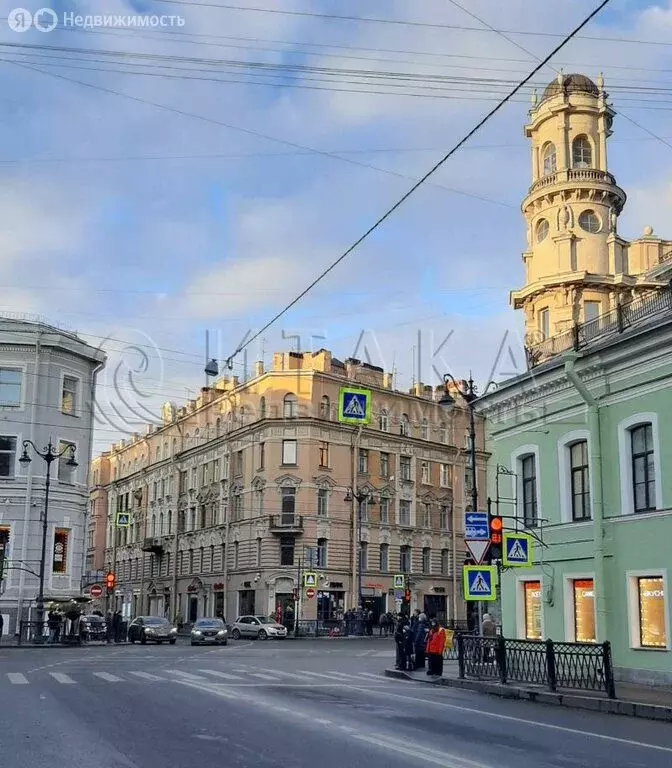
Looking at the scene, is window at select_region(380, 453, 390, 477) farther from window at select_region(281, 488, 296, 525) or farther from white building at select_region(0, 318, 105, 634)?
white building at select_region(0, 318, 105, 634)

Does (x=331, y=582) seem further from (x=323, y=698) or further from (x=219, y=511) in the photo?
(x=323, y=698)

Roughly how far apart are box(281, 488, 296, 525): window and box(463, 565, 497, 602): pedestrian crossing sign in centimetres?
4201

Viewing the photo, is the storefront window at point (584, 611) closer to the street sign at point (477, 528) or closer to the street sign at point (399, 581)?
the street sign at point (477, 528)

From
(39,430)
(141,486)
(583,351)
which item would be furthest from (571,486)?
(141,486)

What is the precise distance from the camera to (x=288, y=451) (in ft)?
212

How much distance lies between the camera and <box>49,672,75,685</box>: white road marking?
19.2 meters

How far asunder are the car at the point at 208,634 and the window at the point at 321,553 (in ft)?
60.3

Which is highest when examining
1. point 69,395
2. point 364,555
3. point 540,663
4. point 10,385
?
point 10,385

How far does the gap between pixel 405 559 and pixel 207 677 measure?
4753 centimetres

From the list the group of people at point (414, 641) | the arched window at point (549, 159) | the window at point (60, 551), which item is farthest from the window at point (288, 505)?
the group of people at point (414, 641)

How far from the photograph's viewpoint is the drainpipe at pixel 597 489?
21891 mm

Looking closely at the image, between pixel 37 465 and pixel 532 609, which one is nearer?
pixel 532 609

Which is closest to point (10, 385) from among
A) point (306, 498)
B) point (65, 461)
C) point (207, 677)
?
point (65, 461)

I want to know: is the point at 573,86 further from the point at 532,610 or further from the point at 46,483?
the point at 532,610
